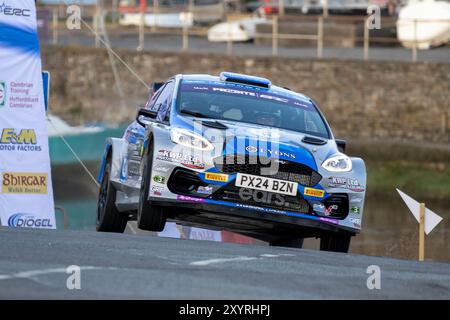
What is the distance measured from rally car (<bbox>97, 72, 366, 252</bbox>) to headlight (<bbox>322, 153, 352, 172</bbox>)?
0.01 m

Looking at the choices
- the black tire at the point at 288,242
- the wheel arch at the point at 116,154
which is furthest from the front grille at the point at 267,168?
the wheel arch at the point at 116,154

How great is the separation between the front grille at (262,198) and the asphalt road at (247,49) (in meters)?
28.0

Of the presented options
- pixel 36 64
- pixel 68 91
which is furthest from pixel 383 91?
pixel 36 64

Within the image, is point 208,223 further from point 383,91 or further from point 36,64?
point 383,91

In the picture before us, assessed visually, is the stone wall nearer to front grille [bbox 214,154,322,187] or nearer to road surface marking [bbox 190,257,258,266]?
front grille [bbox 214,154,322,187]

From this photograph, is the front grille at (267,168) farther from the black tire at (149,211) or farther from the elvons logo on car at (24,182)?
the elvons logo on car at (24,182)

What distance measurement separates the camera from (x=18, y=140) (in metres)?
17.1

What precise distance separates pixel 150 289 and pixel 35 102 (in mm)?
8978

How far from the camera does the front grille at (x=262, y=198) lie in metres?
13.0

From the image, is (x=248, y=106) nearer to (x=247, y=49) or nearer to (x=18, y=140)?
(x=18, y=140)

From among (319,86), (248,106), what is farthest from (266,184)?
(319,86)

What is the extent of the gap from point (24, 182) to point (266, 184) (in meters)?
4.92

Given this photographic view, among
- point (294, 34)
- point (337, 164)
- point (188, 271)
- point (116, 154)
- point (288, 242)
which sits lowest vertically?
point (294, 34)

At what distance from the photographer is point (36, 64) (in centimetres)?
1725
